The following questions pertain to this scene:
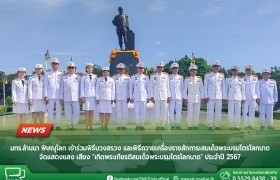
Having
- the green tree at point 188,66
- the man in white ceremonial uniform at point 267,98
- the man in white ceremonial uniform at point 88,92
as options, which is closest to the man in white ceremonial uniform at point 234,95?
the man in white ceremonial uniform at point 267,98

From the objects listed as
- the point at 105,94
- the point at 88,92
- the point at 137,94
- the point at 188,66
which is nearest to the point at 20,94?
the point at 88,92

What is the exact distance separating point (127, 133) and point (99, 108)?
272 cm

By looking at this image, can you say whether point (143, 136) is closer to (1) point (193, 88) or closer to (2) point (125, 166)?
(2) point (125, 166)

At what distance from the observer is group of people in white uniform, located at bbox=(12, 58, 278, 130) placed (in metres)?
9.84

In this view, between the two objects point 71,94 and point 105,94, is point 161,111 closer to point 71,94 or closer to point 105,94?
point 105,94

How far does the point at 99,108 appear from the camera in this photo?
9.97m

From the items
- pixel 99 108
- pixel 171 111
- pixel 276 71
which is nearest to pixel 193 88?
pixel 171 111

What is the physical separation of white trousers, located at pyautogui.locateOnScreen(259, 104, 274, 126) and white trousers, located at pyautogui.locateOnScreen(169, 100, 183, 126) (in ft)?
7.36

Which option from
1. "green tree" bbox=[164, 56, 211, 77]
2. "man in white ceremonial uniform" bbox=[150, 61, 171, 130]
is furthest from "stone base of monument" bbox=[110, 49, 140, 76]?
"green tree" bbox=[164, 56, 211, 77]

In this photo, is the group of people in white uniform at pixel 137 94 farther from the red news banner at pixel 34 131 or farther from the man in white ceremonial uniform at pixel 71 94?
the red news banner at pixel 34 131

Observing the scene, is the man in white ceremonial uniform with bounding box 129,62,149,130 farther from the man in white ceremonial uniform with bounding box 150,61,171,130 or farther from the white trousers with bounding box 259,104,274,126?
the white trousers with bounding box 259,104,274,126

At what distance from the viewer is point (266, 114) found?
10.3 m

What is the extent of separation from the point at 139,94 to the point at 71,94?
175cm

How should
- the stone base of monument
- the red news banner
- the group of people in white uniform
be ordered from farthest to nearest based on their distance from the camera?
the stone base of monument
the group of people in white uniform
the red news banner
